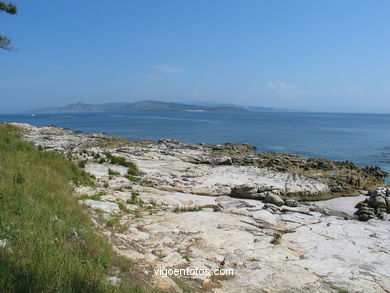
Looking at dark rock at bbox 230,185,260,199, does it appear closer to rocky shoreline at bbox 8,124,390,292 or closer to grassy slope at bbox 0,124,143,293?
rocky shoreline at bbox 8,124,390,292

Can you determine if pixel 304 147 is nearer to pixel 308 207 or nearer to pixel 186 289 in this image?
pixel 308 207

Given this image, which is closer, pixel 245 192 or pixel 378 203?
pixel 378 203

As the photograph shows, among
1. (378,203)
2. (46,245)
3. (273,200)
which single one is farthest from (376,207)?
(46,245)

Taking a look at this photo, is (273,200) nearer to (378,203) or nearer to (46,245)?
(378,203)

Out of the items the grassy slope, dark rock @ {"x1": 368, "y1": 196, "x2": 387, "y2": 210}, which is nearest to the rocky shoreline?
dark rock @ {"x1": 368, "y1": 196, "x2": 387, "y2": 210}

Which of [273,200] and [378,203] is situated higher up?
[273,200]

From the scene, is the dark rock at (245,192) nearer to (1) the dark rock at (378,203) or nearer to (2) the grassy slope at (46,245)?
(1) the dark rock at (378,203)

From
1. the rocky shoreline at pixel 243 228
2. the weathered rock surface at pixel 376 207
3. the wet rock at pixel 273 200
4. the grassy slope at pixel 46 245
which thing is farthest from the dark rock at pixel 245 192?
the grassy slope at pixel 46 245

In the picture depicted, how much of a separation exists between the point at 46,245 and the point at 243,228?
7772mm

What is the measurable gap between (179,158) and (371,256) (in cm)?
2083

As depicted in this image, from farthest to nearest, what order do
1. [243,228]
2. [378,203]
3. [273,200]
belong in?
[378,203]
[273,200]
[243,228]

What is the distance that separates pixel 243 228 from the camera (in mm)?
11664

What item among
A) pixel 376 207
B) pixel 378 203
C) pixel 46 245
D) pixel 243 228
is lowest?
pixel 376 207

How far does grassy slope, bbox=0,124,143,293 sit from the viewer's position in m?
4.41
